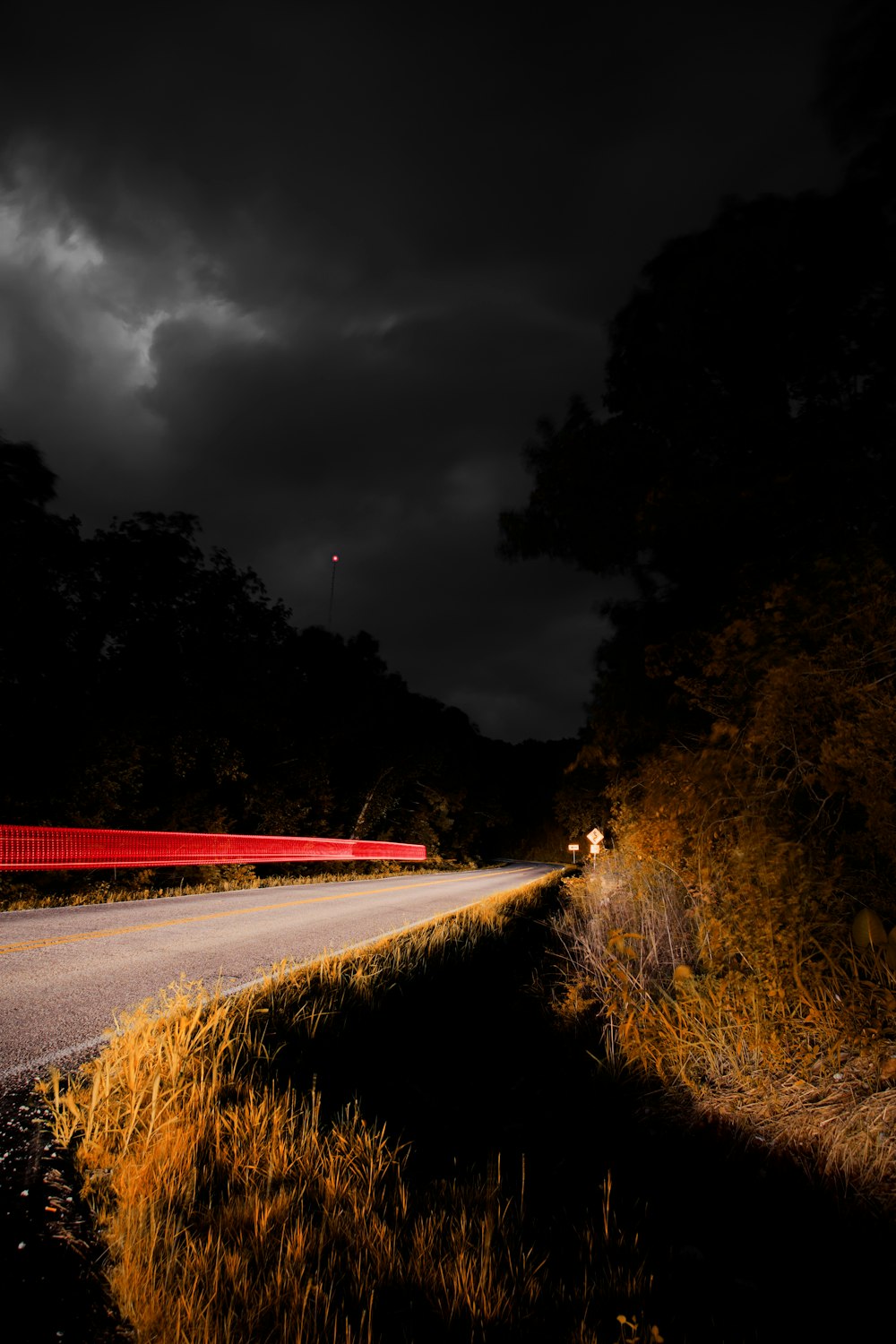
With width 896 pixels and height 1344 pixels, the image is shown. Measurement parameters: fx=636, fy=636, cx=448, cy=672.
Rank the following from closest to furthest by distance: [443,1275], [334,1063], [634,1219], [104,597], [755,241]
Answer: [443,1275]
[634,1219]
[334,1063]
[755,241]
[104,597]

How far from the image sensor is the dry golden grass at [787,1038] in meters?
3.87

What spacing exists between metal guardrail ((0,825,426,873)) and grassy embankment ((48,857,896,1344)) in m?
6.90

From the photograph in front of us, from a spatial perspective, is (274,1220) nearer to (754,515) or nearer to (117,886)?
(754,515)

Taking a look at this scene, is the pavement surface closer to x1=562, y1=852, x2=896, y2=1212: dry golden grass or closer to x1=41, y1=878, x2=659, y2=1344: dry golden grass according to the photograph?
x1=41, y1=878, x2=659, y2=1344: dry golden grass

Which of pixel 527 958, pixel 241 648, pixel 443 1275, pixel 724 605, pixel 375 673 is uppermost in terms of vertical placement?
pixel 375 673

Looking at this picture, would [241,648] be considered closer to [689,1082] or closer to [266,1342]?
[689,1082]

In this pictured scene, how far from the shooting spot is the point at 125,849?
12.6 m

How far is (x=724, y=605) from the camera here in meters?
7.12

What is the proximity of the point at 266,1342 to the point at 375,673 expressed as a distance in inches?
1517

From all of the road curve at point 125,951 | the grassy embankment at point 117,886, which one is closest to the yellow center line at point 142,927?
the road curve at point 125,951

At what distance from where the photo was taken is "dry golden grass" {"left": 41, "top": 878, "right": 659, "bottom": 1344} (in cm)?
205

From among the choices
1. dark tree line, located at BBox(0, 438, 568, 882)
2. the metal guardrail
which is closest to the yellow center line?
the metal guardrail

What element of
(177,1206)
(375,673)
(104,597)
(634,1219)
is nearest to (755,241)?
(634,1219)

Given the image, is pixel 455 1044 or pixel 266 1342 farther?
pixel 455 1044
